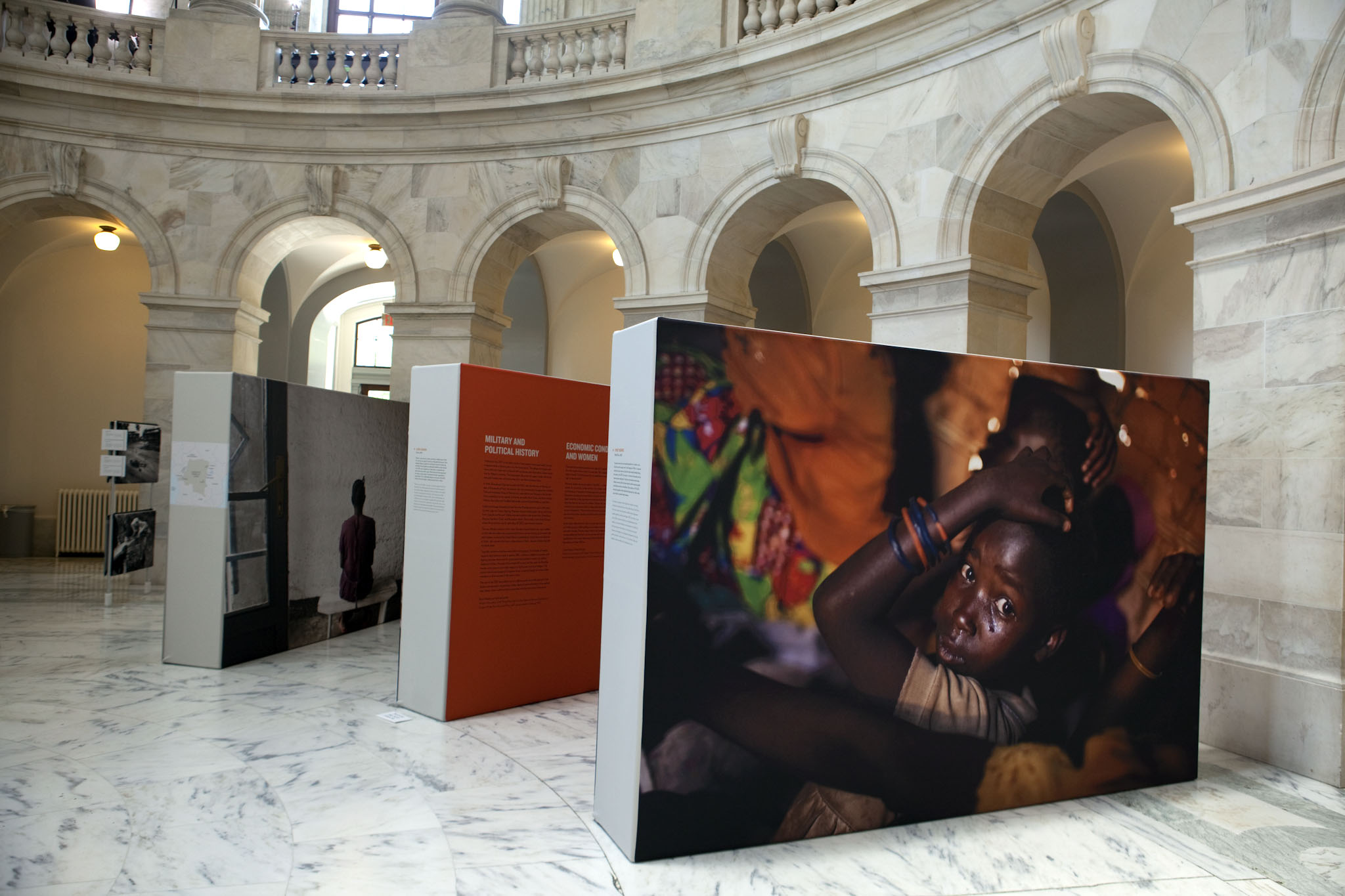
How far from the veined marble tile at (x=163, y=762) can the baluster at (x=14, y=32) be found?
33.9 feet

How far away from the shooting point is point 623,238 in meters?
10.4

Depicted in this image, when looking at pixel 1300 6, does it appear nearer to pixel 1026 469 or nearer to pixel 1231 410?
pixel 1231 410

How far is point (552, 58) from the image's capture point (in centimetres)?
1127

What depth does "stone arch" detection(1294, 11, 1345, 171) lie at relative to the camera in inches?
212

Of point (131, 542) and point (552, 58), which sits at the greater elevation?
point (552, 58)

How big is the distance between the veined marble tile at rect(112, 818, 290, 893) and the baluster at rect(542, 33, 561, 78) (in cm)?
935

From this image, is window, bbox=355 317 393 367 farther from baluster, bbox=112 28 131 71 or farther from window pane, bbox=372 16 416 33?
baluster, bbox=112 28 131 71

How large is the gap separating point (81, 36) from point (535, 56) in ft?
18.4

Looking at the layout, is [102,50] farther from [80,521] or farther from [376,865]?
[376,865]

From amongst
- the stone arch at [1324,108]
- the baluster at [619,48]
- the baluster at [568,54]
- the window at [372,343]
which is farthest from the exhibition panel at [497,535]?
the window at [372,343]

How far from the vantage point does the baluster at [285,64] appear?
1183 cm

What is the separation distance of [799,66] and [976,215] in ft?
8.32

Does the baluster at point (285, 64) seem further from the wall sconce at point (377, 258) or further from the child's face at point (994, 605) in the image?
the child's face at point (994, 605)

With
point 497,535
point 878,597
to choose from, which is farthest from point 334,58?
point 878,597
